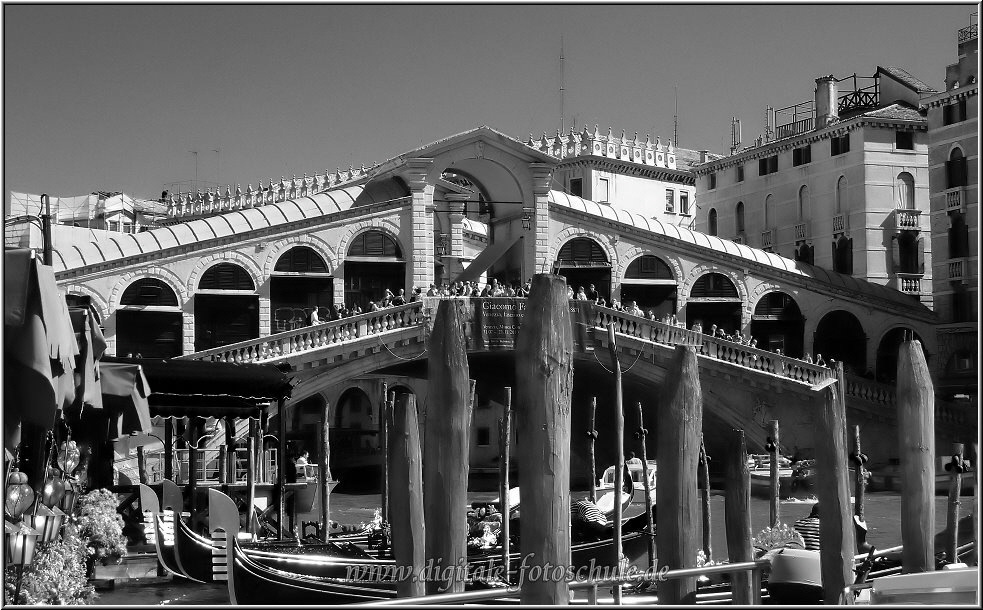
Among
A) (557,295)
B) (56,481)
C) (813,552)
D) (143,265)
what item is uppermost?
(143,265)

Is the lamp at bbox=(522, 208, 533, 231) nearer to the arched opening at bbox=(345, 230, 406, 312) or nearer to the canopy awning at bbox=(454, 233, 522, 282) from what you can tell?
the canopy awning at bbox=(454, 233, 522, 282)

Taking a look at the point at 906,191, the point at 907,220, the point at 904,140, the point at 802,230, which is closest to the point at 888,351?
the point at 907,220

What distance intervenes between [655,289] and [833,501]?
22.3 metres

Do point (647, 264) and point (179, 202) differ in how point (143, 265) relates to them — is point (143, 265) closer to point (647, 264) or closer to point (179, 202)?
point (647, 264)

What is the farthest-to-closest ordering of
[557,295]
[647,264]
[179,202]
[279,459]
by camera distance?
1. [179,202]
2. [647,264]
3. [279,459]
4. [557,295]

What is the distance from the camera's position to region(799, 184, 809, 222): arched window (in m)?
37.0

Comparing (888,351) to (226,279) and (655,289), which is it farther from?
(226,279)

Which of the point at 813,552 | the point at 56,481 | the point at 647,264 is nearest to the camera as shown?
the point at 56,481

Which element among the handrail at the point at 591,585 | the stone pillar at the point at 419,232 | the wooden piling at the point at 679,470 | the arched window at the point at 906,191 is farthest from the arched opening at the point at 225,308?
the handrail at the point at 591,585

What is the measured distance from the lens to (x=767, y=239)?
38.6 meters

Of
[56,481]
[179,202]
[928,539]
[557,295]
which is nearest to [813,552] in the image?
[928,539]

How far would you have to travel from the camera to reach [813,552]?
12.1 m

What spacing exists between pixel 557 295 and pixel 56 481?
165 inches

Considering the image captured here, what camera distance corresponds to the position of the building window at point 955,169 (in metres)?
30.5
